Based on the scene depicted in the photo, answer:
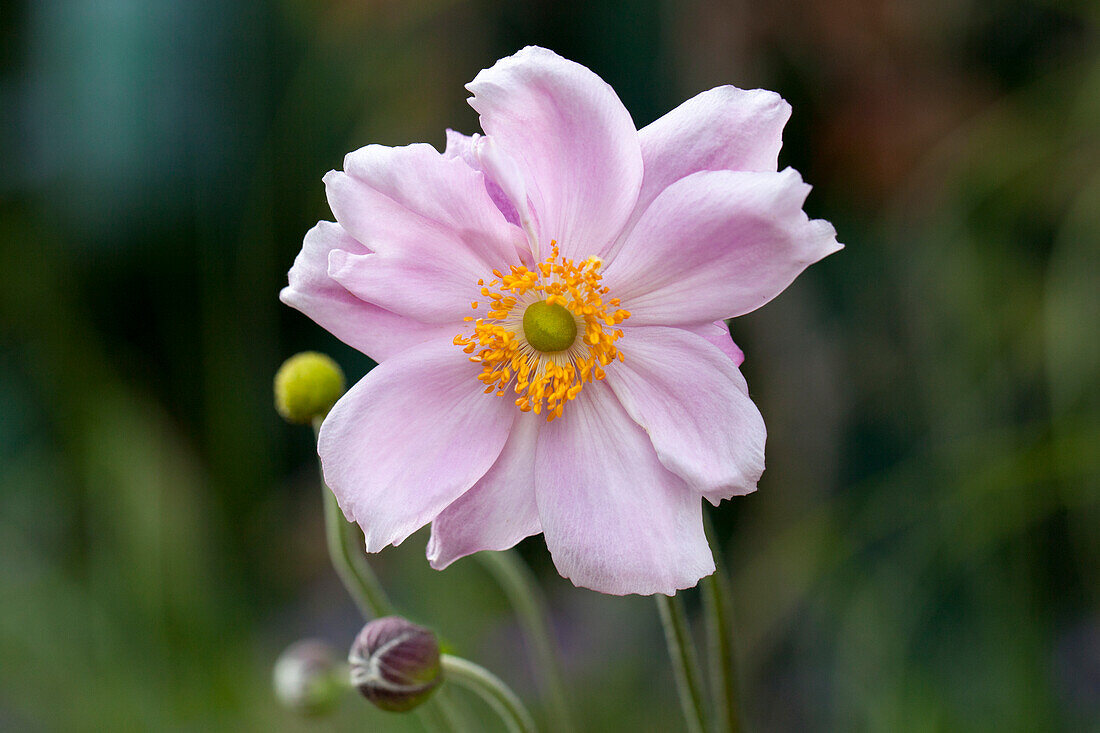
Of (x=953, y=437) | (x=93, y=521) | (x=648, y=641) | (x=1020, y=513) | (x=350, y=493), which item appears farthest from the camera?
(x=93, y=521)

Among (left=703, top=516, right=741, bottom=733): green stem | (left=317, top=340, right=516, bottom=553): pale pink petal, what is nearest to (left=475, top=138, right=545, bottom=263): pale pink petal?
(left=317, top=340, right=516, bottom=553): pale pink petal

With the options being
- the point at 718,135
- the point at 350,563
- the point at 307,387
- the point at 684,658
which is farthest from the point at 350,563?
the point at 718,135

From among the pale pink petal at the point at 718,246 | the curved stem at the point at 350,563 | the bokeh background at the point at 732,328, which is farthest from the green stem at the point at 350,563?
the bokeh background at the point at 732,328

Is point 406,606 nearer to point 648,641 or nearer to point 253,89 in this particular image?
point 648,641

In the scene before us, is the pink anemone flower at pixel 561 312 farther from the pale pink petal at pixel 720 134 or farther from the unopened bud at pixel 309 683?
the unopened bud at pixel 309 683

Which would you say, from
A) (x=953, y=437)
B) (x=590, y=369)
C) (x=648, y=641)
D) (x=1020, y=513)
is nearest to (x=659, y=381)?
(x=590, y=369)

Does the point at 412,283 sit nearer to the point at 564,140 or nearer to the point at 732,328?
the point at 564,140

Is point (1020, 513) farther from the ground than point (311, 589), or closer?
closer

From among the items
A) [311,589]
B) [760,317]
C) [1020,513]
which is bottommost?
[1020,513]
